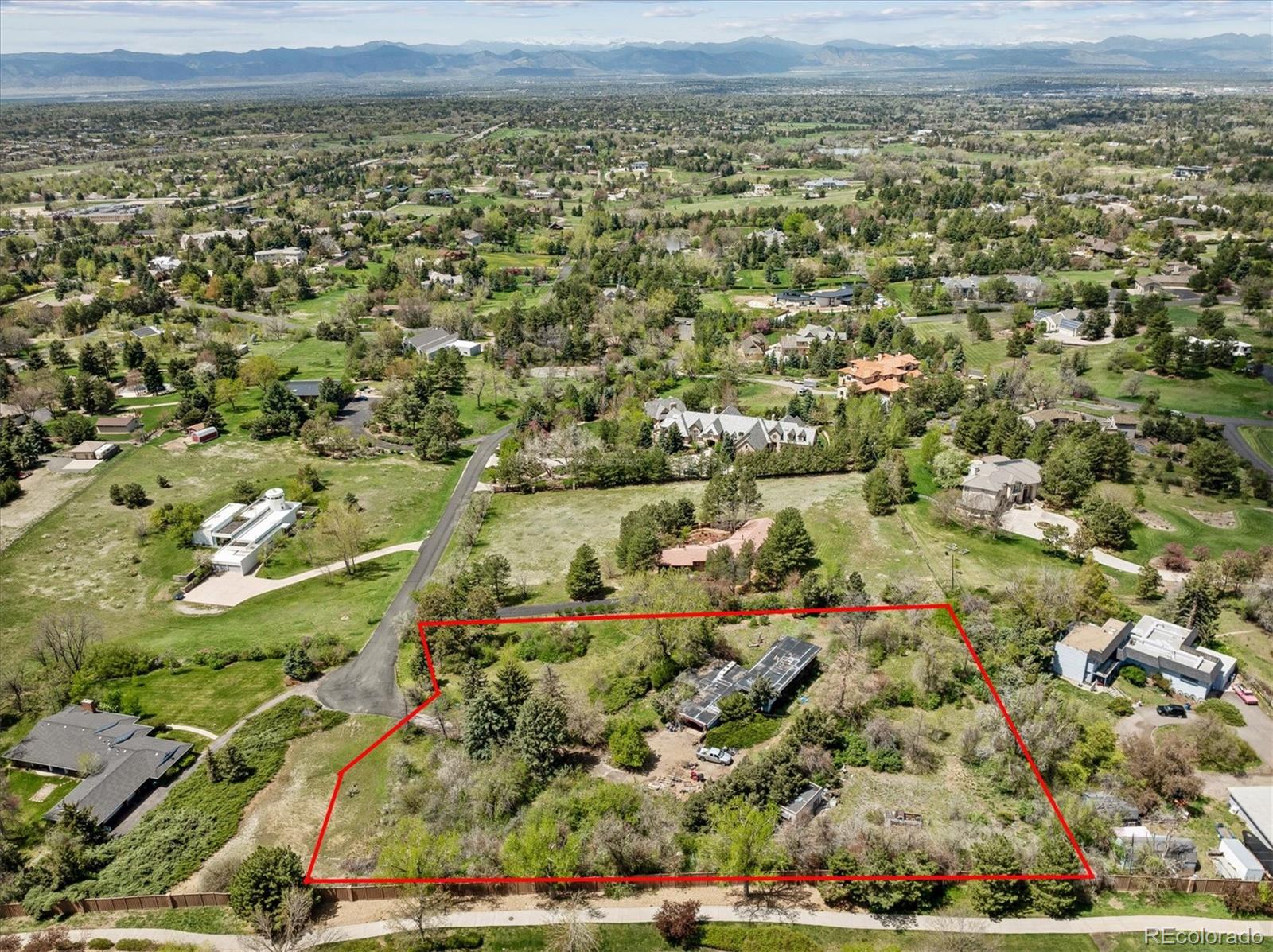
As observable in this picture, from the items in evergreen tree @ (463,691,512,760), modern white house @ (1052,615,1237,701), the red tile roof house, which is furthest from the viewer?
the red tile roof house

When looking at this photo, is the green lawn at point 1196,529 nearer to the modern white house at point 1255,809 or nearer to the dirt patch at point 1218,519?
the dirt patch at point 1218,519

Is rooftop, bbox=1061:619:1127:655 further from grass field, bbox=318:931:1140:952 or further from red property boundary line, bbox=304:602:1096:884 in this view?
grass field, bbox=318:931:1140:952

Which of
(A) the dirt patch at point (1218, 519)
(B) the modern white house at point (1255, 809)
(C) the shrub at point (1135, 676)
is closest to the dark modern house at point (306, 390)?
(C) the shrub at point (1135, 676)

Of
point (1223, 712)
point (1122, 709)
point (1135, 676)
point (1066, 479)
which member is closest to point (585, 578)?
point (1122, 709)

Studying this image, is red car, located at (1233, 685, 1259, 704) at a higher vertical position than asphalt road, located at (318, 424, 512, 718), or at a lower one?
higher

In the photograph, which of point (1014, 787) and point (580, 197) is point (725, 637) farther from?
point (580, 197)

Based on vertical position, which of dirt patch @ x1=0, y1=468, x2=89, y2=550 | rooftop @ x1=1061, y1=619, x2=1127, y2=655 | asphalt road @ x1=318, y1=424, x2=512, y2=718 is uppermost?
rooftop @ x1=1061, y1=619, x2=1127, y2=655

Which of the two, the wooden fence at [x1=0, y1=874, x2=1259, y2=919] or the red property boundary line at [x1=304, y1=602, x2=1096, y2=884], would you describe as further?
the wooden fence at [x1=0, y1=874, x2=1259, y2=919]

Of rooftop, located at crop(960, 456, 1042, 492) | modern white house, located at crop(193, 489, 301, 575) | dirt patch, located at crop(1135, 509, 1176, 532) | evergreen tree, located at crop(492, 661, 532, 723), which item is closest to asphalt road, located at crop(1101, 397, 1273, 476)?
dirt patch, located at crop(1135, 509, 1176, 532)
